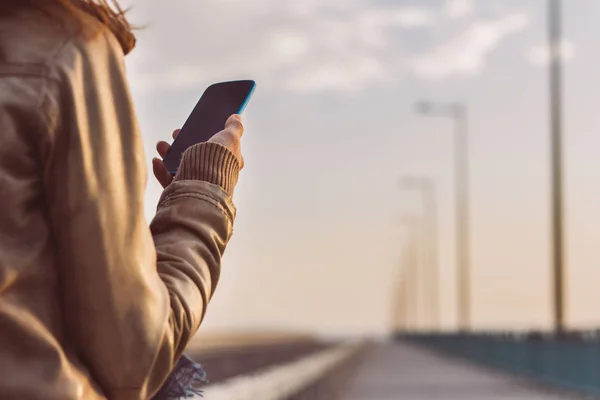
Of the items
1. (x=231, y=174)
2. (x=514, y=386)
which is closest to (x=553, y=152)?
(x=514, y=386)

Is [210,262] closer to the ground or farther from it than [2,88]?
closer to the ground

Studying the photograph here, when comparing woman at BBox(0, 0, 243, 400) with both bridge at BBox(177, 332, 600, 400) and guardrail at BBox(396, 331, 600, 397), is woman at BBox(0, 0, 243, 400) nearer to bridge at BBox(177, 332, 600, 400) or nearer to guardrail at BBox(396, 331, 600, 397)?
bridge at BBox(177, 332, 600, 400)

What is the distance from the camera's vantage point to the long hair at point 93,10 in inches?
91.4

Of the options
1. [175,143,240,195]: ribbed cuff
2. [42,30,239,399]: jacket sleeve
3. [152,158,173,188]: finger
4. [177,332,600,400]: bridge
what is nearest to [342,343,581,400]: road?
[177,332,600,400]: bridge

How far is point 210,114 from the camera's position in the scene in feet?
9.68

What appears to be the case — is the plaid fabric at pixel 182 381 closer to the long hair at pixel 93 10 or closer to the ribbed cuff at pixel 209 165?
the ribbed cuff at pixel 209 165

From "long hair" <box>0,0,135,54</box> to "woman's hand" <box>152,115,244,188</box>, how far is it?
293 millimetres

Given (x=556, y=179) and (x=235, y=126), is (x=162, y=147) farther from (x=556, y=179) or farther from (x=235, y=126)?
(x=556, y=179)

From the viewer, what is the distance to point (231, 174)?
8.78ft

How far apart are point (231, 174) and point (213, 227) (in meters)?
0.13

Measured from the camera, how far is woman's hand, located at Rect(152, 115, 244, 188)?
270cm

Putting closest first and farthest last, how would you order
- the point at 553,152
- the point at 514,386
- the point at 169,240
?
the point at 169,240 → the point at 514,386 → the point at 553,152

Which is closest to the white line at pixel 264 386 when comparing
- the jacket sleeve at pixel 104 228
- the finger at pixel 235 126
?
the finger at pixel 235 126

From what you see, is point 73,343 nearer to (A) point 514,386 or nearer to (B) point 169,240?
(B) point 169,240
